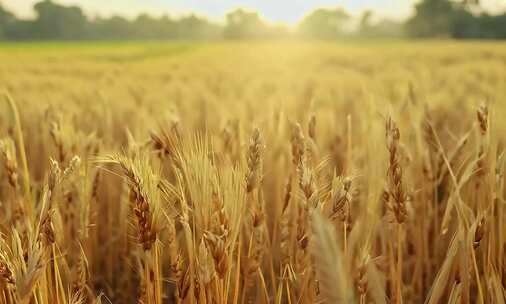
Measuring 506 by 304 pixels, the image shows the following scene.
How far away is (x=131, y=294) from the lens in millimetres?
1215

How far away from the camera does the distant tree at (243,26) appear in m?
29.6

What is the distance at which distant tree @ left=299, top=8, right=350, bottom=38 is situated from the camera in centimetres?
3023

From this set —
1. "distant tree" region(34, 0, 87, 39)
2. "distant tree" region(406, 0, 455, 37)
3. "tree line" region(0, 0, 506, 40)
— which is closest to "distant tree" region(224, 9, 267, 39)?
"tree line" region(0, 0, 506, 40)

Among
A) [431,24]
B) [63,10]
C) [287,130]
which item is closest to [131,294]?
[287,130]

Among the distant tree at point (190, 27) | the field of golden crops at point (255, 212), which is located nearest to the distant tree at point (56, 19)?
the field of golden crops at point (255, 212)

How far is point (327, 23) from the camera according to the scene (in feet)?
102

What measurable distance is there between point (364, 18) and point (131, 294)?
3387cm

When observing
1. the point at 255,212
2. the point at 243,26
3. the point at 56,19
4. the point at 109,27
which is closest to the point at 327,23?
the point at 243,26

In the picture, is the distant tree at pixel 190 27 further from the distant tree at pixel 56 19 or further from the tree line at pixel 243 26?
the distant tree at pixel 56 19

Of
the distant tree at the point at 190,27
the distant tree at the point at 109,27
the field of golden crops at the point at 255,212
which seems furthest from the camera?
the distant tree at the point at 190,27

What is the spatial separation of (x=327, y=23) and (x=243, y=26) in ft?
16.0

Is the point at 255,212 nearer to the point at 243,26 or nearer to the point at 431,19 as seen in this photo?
the point at 431,19

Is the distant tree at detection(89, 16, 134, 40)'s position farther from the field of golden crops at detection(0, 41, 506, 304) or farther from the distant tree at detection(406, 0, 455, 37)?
the field of golden crops at detection(0, 41, 506, 304)

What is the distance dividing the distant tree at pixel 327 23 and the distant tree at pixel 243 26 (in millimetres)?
2757
